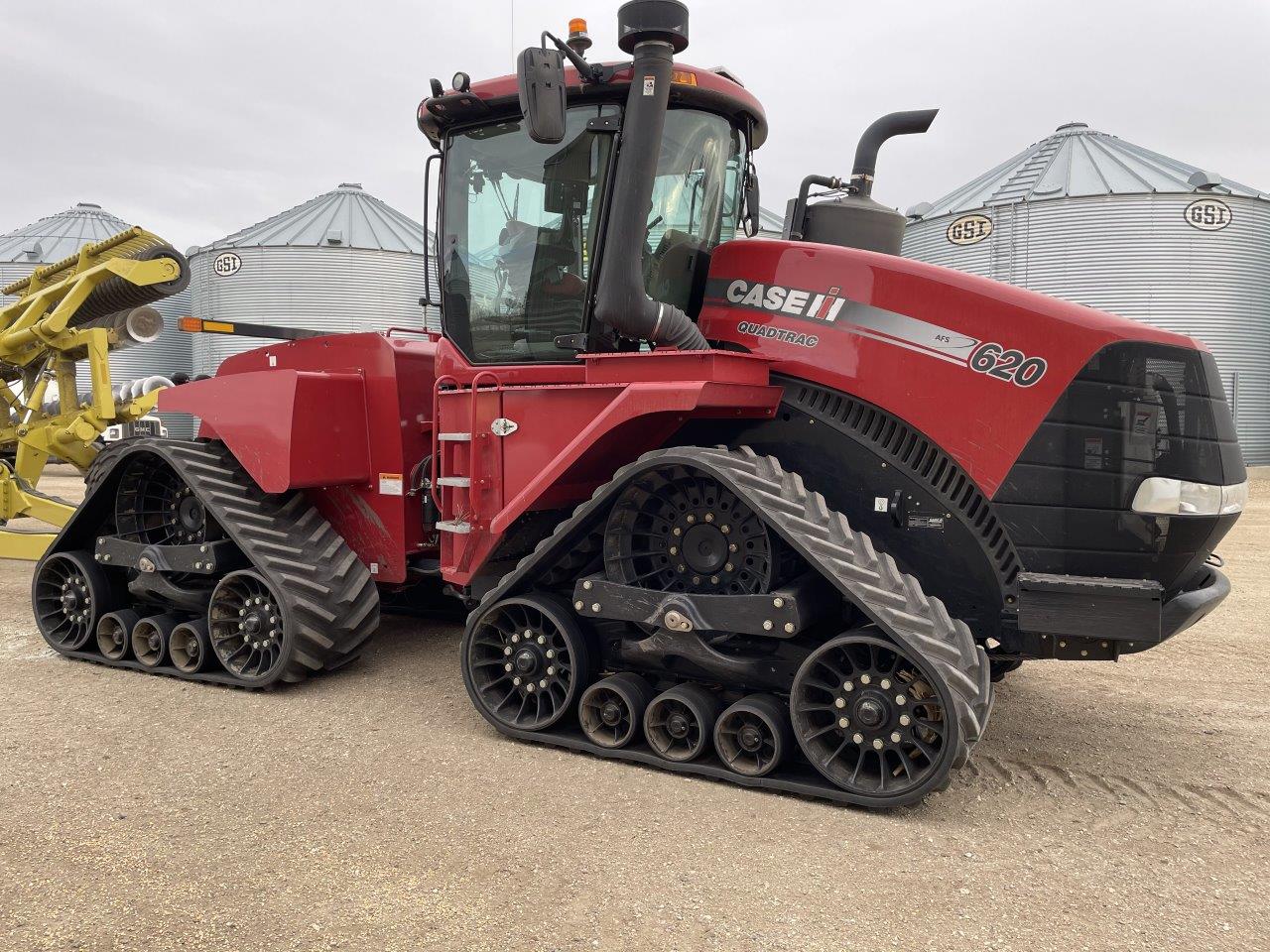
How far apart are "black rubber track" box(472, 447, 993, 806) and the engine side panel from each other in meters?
0.55

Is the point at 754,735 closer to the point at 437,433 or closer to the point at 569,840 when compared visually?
the point at 569,840

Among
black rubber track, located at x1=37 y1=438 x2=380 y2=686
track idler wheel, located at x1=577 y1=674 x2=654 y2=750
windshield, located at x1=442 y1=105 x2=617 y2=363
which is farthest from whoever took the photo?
black rubber track, located at x1=37 y1=438 x2=380 y2=686

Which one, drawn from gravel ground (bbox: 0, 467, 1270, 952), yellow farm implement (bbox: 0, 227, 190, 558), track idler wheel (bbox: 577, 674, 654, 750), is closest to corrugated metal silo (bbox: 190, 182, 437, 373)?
yellow farm implement (bbox: 0, 227, 190, 558)

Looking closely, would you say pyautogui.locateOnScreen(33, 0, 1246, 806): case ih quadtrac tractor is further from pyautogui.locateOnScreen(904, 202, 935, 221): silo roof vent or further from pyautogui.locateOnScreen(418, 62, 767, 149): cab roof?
pyautogui.locateOnScreen(904, 202, 935, 221): silo roof vent

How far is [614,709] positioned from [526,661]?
0.50 meters

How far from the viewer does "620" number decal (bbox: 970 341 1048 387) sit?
12.8 feet

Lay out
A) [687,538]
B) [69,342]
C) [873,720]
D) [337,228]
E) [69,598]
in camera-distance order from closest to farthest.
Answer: [873,720] < [687,538] < [69,598] < [69,342] < [337,228]

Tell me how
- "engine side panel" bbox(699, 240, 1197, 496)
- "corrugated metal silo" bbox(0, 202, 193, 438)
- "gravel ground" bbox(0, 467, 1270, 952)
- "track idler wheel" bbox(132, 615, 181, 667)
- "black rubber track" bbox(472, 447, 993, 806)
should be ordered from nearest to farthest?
"gravel ground" bbox(0, 467, 1270, 952) < "black rubber track" bbox(472, 447, 993, 806) < "engine side panel" bbox(699, 240, 1197, 496) < "track idler wheel" bbox(132, 615, 181, 667) < "corrugated metal silo" bbox(0, 202, 193, 438)

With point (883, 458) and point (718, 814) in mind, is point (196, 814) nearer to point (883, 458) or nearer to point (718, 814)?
point (718, 814)

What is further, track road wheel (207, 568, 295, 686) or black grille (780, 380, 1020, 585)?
track road wheel (207, 568, 295, 686)

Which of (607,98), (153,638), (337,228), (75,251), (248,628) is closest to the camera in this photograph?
(607,98)

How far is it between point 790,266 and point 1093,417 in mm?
1444

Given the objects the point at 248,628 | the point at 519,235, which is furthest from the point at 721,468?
the point at 248,628

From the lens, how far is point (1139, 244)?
18.3 m
